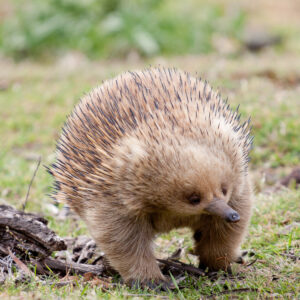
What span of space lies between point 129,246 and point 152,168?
565 millimetres

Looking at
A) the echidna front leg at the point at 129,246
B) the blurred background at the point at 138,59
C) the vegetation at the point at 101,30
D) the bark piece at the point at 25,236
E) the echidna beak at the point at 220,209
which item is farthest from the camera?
the vegetation at the point at 101,30

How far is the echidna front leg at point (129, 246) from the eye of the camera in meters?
2.92

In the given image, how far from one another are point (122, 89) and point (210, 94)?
494 mm

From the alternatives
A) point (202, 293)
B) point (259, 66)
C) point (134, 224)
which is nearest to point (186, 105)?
point (134, 224)

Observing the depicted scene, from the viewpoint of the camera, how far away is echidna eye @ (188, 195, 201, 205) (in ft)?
8.38

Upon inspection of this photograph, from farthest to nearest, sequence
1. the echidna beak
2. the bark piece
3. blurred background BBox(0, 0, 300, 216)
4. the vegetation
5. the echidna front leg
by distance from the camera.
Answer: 1. the vegetation
2. blurred background BBox(0, 0, 300, 216)
3. the bark piece
4. the echidna front leg
5. the echidna beak

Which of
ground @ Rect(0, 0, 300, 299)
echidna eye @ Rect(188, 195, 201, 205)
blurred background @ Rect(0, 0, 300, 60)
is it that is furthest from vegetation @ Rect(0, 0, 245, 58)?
echidna eye @ Rect(188, 195, 201, 205)

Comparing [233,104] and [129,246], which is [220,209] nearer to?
[129,246]

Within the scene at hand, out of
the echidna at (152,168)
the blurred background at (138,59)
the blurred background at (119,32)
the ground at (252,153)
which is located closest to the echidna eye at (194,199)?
the echidna at (152,168)

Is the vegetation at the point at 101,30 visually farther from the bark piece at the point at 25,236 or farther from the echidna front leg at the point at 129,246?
the echidna front leg at the point at 129,246

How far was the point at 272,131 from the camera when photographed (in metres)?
5.75

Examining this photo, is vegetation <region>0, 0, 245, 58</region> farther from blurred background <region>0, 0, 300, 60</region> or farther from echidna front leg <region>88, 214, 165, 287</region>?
echidna front leg <region>88, 214, 165, 287</region>

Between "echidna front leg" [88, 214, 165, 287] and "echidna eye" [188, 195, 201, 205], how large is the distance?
0.44 m

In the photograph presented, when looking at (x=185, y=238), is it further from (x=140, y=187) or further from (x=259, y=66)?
(x=259, y=66)
